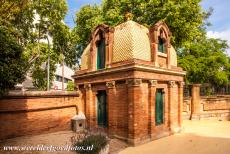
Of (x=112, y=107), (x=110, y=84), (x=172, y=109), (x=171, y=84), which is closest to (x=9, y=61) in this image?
(x=110, y=84)

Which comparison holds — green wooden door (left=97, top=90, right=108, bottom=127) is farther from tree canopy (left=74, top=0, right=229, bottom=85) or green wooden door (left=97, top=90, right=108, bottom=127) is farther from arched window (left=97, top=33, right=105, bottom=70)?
tree canopy (left=74, top=0, right=229, bottom=85)

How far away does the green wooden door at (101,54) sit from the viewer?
1501 cm

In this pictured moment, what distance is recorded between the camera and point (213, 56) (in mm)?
29234

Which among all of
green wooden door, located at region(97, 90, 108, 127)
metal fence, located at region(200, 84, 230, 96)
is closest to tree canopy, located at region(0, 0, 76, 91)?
green wooden door, located at region(97, 90, 108, 127)

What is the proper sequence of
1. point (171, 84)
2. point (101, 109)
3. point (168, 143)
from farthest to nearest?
point (171, 84), point (101, 109), point (168, 143)

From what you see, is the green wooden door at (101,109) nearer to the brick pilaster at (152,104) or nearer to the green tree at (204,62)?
the brick pilaster at (152,104)

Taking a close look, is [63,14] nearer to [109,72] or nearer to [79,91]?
[79,91]

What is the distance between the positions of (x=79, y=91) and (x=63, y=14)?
14.9 m

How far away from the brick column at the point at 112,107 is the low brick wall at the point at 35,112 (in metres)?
3.08

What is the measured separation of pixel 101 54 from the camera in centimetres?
1525

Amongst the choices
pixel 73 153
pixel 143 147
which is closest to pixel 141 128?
pixel 143 147

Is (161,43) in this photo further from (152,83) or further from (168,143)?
(168,143)

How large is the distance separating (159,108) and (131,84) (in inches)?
125

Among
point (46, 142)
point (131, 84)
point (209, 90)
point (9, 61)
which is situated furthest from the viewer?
point (209, 90)
